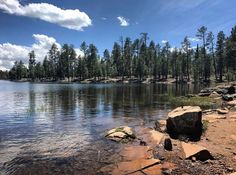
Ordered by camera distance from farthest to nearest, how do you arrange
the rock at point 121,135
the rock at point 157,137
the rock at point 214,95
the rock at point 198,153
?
1. the rock at point 214,95
2. the rock at point 121,135
3. the rock at point 157,137
4. the rock at point 198,153

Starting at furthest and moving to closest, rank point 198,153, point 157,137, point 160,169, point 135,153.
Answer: point 157,137, point 135,153, point 198,153, point 160,169

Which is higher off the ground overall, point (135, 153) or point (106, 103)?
point (106, 103)

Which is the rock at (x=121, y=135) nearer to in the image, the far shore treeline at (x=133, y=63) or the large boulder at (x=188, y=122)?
the large boulder at (x=188, y=122)

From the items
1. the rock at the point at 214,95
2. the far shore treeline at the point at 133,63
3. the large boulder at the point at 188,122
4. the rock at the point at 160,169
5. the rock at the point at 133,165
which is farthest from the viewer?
the far shore treeline at the point at 133,63

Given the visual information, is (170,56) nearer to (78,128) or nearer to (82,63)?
(82,63)

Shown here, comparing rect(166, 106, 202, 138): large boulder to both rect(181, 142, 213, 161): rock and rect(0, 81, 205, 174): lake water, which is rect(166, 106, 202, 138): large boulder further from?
rect(0, 81, 205, 174): lake water

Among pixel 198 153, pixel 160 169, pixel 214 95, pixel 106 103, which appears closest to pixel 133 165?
pixel 160 169

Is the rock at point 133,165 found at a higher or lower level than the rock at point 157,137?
lower

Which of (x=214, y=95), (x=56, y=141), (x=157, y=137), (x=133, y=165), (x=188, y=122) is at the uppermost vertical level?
(x=188, y=122)

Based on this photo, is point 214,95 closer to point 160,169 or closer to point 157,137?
point 157,137

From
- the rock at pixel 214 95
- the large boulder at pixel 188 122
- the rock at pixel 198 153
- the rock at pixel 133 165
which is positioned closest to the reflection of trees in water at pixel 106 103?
the rock at pixel 214 95

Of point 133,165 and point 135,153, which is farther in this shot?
point 135,153

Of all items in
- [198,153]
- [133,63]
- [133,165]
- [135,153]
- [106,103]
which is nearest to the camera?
[133,165]

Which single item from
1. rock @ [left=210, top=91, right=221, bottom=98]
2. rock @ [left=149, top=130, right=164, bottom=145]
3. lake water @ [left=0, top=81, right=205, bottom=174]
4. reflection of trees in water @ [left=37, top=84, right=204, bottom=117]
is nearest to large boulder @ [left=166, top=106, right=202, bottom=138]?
rock @ [left=149, top=130, right=164, bottom=145]
